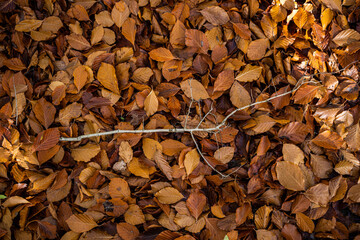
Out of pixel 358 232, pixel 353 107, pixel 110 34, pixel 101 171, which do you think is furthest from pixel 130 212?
pixel 353 107

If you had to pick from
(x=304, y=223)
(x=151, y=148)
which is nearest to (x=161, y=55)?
(x=151, y=148)

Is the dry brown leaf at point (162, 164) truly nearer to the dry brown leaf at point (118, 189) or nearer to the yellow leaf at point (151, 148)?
the yellow leaf at point (151, 148)

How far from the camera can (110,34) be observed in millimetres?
1248

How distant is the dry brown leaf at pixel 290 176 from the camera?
117 cm

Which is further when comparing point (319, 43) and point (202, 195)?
point (319, 43)

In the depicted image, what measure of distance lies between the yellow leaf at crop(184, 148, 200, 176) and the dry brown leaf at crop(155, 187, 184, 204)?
10cm

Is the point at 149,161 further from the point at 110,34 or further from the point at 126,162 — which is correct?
the point at 110,34

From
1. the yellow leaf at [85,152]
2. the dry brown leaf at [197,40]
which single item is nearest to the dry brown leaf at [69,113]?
the yellow leaf at [85,152]

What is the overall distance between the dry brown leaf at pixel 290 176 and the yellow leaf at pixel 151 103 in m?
0.64

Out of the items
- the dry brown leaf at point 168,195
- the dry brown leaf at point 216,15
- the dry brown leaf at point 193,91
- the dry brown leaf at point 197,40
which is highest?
the dry brown leaf at point 216,15

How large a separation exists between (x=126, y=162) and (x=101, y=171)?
12cm

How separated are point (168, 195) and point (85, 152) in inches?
17.0

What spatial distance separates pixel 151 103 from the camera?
1186 mm

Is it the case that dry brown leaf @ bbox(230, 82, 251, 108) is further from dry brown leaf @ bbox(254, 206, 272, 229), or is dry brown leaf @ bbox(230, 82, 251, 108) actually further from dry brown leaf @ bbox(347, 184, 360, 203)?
dry brown leaf @ bbox(347, 184, 360, 203)
